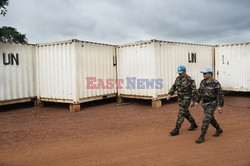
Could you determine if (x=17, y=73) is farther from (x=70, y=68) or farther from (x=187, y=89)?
(x=187, y=89)

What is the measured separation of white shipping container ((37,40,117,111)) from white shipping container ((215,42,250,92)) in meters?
6.29

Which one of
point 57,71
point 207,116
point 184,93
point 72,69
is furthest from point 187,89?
point 57,71

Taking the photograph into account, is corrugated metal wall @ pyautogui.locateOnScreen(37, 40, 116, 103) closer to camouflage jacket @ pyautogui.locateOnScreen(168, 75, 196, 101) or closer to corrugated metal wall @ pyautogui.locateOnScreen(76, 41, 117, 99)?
corrugated metal wall @ pyautogui.locateOnScreen(76, 41, 117, 99)

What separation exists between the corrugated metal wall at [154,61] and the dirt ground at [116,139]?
1354 mm

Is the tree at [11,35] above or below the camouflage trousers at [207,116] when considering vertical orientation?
above

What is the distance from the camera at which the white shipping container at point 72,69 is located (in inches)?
415

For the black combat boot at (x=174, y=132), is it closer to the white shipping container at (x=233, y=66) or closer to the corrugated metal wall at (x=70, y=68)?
the corrugated metal wall at (x=70, y=68)

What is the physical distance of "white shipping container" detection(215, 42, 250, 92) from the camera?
13.6 metres

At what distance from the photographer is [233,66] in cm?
1411

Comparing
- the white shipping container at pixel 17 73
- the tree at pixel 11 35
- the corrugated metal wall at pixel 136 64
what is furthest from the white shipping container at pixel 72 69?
the tree at pixel 11 35

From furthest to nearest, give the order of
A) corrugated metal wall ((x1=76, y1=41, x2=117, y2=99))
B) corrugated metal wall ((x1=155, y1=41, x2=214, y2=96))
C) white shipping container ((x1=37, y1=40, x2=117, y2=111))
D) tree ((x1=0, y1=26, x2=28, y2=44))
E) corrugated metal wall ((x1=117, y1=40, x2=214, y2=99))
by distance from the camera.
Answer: tree ((x1=0, y1=26, x2=28, y2=44)) → corrugated metal wall ((x1=155, y1=41, x2=214, y2=96)) → corrugated metal wall ((x1=117, y1=40, x2=214, y2=99)) → corrugated metal wall ((x1=76, y1=41, x2=117, y2=99)) → white shipping container ((x1=37, y1=40, x2=117, y2=111))

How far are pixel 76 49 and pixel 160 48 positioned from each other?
348 cm

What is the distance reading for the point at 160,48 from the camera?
11.2 metres

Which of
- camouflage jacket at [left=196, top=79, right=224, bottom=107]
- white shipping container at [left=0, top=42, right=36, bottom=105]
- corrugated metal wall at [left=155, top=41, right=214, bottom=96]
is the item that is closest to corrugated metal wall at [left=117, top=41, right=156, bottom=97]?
corrugated metal wall at [left=155, top=41, right=214, bottom=96]
